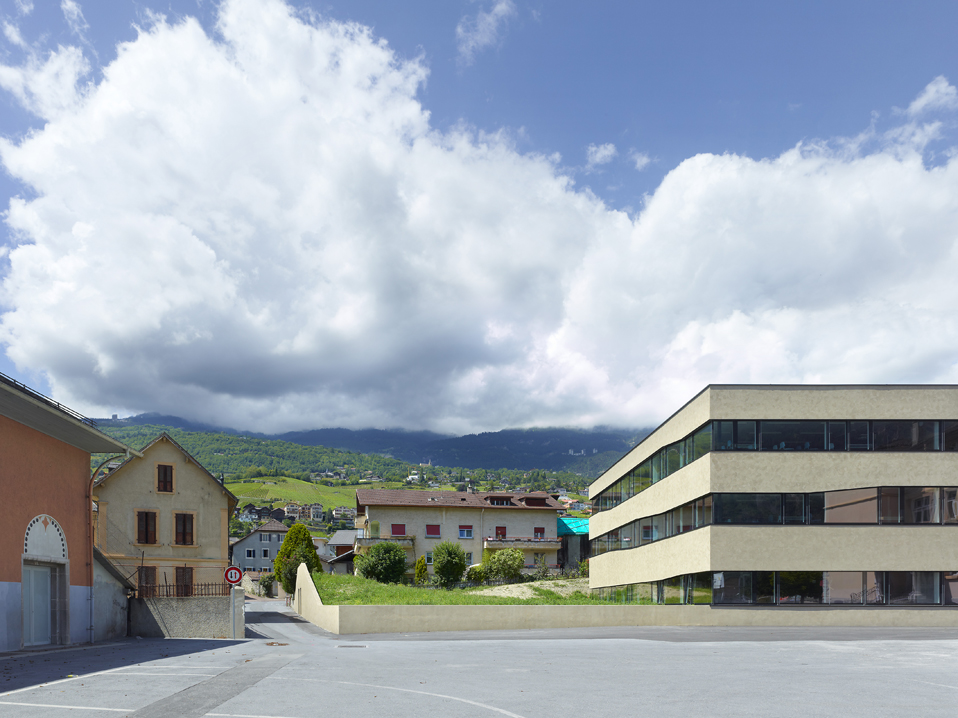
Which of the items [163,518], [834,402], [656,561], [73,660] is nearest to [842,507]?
[834,402]

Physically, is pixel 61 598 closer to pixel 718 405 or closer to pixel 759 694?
pixel 759 694

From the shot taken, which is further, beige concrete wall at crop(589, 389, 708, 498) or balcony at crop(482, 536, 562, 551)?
balcony at crop(482, 536, 562, 551)

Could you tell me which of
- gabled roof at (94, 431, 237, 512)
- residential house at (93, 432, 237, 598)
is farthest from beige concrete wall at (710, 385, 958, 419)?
residential house at (93, 432, 237, 598)

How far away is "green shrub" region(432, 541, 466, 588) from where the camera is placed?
225 ft

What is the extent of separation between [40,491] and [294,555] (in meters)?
46.9

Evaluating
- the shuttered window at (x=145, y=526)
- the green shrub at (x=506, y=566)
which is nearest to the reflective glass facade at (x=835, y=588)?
the shuttered window at (x=145, y=526)

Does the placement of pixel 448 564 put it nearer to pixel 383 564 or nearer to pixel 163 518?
pixel 383 564

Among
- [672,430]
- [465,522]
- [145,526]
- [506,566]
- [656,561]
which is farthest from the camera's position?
[465,522]

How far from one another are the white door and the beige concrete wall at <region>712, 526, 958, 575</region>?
84.0 ft

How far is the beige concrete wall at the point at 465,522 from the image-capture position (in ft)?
247

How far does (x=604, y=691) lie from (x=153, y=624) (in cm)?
2560

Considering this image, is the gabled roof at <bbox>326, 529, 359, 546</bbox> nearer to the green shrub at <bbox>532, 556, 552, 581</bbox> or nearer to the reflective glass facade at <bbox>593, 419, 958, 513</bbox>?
the green shrub at <bbox>532, 556, 552, 581</bbox>

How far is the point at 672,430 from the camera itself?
39.0 metres

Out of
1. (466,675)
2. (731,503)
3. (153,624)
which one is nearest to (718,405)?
(731,503)
